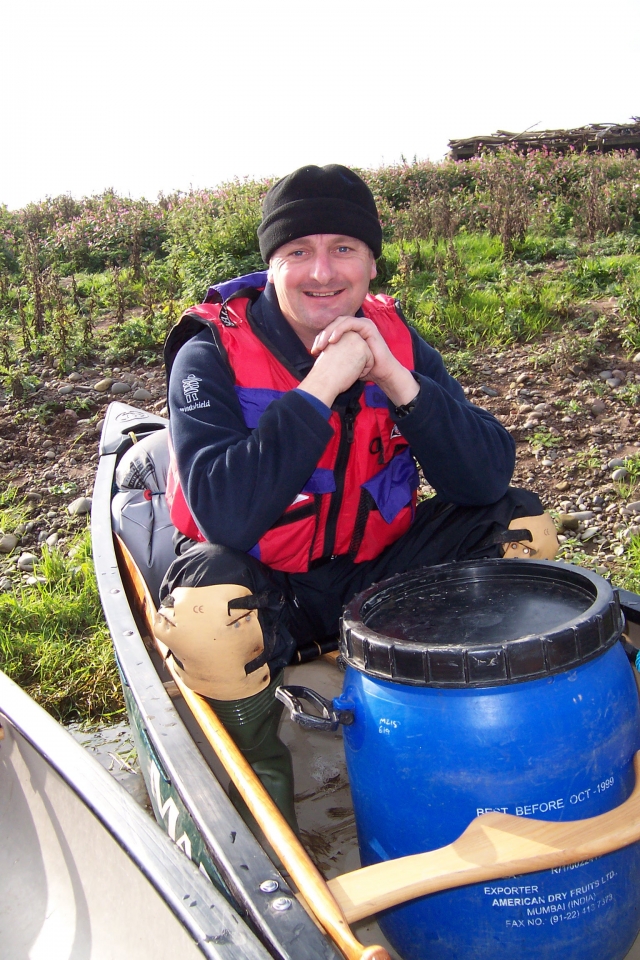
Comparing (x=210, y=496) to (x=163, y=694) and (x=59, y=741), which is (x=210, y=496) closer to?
(x=163, y=694)

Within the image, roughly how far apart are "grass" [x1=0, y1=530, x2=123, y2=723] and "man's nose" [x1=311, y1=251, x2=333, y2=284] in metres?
1.87

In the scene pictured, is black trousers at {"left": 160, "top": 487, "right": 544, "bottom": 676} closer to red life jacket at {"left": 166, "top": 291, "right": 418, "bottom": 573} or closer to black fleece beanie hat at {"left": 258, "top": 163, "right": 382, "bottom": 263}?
red life jacket at {"left": 166, "top": 291, "right": 418, "bottom": 573}

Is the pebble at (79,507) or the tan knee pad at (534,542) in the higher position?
the tan knee pad at (534,542)

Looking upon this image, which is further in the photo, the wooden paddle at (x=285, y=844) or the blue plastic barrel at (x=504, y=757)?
the blue plastic barrel at (x=504, y=757)

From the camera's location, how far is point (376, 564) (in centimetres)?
242

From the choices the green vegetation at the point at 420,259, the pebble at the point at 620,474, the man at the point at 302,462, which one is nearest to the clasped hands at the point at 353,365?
the man at the point at 302,462

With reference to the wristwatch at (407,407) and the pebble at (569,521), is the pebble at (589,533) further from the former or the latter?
the wristwatch at (407,407)

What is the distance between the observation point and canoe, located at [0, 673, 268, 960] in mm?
1344

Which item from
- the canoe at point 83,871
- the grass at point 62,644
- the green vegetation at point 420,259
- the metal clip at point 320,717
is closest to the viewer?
the canoe at point 83,871

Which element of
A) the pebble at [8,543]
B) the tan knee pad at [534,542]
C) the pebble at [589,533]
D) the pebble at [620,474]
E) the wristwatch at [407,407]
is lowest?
the pebble at [589,533]

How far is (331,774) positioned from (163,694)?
76 centimetres

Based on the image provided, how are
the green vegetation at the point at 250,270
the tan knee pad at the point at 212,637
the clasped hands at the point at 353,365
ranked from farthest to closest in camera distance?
the green vegetation at the point at 250,270, the clasped hands at the point at 353,365, the tan knee pad at the point at 212,637

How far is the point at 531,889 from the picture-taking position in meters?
1.44

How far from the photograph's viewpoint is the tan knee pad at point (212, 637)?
1915 millimetres
